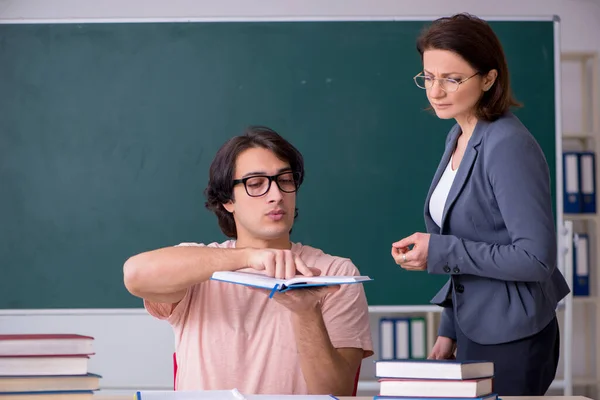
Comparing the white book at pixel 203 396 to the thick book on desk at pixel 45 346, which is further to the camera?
the white book at pixel 203 396

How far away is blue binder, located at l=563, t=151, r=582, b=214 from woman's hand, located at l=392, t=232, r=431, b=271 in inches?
115

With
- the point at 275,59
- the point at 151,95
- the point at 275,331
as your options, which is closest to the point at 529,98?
the point at 275,59

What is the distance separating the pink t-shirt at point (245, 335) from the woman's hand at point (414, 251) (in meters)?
0.21

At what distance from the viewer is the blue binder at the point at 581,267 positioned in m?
4.44

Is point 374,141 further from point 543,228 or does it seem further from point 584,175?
point 543,228

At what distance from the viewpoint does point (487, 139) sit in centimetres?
179

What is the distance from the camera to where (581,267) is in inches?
175

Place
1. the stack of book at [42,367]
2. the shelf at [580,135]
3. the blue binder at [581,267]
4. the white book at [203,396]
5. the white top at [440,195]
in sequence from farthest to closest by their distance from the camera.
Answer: the shelf at [580,135] < the blue binder at [581,267] < the white top at [440,195] < the white book at [203,396] < the stack of book at [42,367]

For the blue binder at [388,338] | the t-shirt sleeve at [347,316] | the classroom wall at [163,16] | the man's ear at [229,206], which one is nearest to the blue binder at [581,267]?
the classroom wall at [163,16]

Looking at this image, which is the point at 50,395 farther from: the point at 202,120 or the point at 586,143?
the point at 586,143

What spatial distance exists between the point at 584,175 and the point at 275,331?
3153 mm

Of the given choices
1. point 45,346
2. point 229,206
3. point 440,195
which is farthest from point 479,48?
point 45,346

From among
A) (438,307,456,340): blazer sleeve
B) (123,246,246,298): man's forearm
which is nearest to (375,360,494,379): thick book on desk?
(123,246,246,298): man's forearm

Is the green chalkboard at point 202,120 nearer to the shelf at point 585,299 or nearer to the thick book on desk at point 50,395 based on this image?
the shelf at point 585,299
